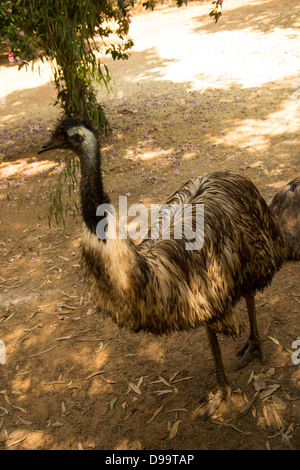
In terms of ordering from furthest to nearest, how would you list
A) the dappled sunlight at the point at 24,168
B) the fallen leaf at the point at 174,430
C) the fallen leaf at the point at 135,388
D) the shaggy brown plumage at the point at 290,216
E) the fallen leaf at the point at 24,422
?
1. the dappled sunlight at the point at 24,168
2. the shaggy brown plumage at the point at 290,216
3. the fallen leaf at the point at 135,388
4. the fallen leaf at the point at 24,422
5. the fallen leaf at the point at 174,430

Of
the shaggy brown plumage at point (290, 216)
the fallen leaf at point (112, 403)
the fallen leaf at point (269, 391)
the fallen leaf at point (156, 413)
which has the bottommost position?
the fallen leaf at point (112, 403)

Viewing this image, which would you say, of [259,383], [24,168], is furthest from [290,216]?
[24,168]

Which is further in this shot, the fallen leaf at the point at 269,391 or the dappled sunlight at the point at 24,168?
the dappled sunlight at the point at 24,168

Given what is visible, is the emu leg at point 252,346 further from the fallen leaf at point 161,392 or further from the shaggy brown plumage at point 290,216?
the shaggy brown plumage at point 290,216

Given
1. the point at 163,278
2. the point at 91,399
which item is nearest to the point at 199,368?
the point at 91,399

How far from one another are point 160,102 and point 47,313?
7319 millimetres

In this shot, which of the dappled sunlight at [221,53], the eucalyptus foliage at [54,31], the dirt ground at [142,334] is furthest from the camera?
the dappled sunlight at [221,53]

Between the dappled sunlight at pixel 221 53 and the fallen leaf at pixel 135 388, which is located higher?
the dappled sunlight at pixel 221 53

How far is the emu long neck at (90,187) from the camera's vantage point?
2.52m

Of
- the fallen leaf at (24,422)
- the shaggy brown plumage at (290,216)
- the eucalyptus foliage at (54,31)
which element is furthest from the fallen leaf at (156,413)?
the eucalyptus foliage at (54,31)

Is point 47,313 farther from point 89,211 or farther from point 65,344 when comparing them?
point 89,211

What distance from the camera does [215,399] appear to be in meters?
3.29

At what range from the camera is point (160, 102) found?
10.7 meters

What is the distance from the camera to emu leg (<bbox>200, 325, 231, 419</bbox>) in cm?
319
